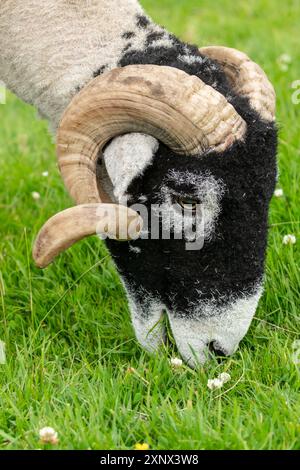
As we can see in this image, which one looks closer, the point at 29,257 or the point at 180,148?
the point at 180,148

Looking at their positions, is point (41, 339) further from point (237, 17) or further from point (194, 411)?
point (237, 17)

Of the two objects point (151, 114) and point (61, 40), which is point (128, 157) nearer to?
point (151, 114)

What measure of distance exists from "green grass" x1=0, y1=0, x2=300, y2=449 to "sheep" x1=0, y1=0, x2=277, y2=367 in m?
0.25

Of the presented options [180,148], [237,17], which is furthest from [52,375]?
[237,17]

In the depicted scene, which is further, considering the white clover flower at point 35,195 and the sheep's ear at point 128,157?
Answer: the white clover flower at point 35,195

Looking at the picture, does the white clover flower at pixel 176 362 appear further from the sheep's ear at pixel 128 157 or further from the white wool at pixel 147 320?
the sheep's ear at pixel 128 157

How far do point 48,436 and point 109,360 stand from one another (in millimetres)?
1039

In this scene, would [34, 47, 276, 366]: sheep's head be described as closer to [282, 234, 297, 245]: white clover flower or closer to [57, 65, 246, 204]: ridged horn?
[57, 65, 246, 204]: ridged horn

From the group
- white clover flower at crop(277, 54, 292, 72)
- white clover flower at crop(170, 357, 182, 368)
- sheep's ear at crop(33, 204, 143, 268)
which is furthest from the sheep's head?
white clover flower at crop(277, 54, 292, 72)

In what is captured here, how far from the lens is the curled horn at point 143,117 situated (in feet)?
12.7

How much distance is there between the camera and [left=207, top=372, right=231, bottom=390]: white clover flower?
13.5 feet

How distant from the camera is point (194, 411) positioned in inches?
153

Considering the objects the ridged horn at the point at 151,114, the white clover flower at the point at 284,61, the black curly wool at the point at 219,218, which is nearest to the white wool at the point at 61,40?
the black curly wool at the point at 219,218
